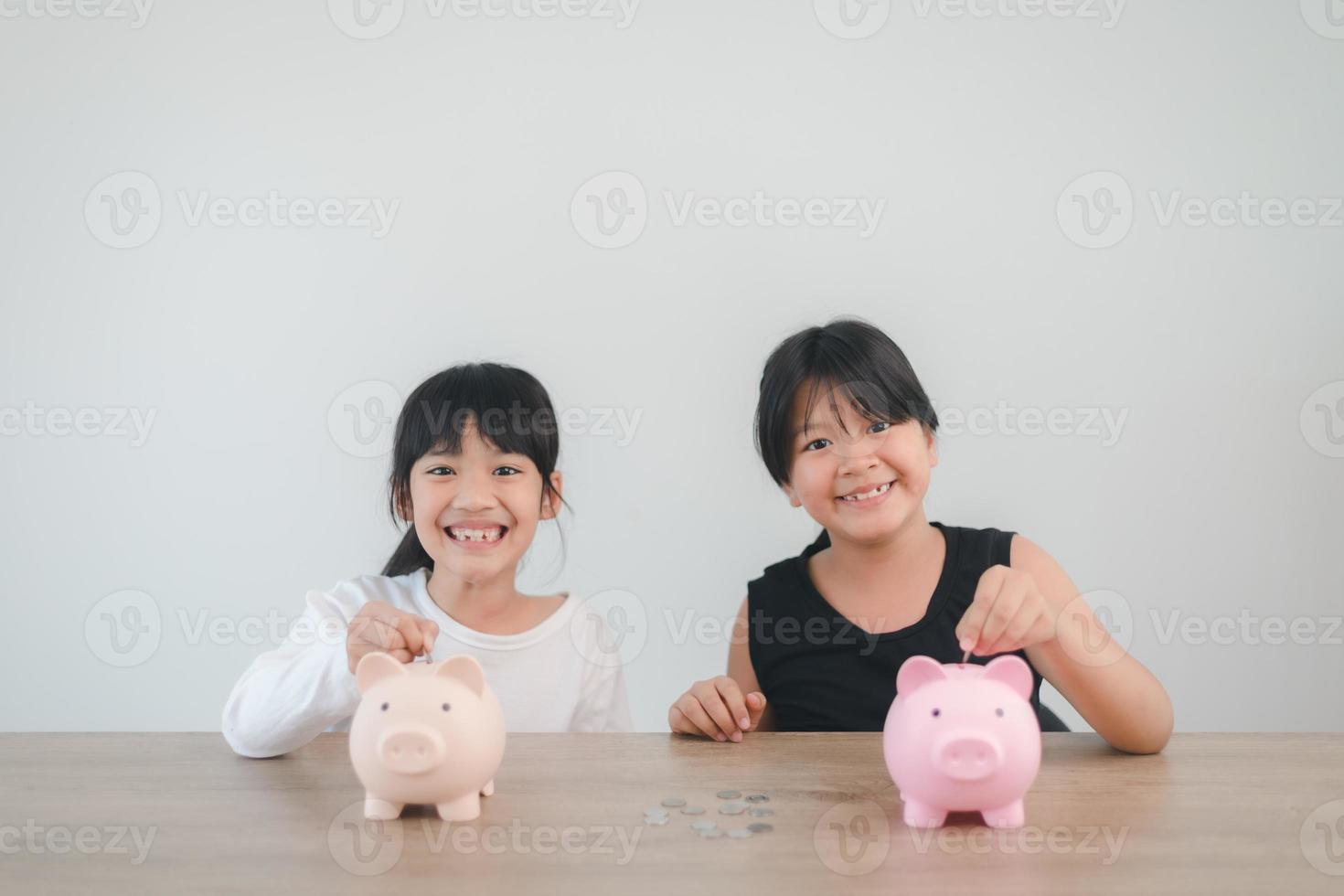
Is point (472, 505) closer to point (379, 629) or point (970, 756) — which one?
point (379, 629)

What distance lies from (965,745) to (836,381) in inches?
25.6

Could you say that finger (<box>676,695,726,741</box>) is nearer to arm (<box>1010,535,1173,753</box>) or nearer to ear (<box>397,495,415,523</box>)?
arm (<box>1010,535,1173,753</box>)

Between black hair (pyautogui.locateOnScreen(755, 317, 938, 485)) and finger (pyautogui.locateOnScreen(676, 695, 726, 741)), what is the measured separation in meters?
0.38

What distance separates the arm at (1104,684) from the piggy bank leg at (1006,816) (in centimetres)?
23

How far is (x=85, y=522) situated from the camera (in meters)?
2.43

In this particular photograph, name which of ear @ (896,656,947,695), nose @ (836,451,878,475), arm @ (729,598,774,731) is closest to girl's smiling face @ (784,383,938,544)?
nose @ (836,451,878,475)

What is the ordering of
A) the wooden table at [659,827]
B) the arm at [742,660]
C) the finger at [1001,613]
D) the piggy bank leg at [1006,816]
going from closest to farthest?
the wooden table at [659,827] < the piggy bank leg at [1006,816] < the finger at [1001,613] < the arm at [742,660]

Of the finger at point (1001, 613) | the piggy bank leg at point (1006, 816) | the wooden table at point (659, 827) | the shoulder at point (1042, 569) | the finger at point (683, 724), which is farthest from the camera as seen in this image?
the shoulder at point (1042, 569)

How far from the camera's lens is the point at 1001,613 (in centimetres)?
97

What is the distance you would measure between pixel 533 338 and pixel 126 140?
95cm

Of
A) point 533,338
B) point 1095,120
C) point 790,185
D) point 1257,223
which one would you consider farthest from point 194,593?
point 1257,223

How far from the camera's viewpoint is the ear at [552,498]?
5.15 ft

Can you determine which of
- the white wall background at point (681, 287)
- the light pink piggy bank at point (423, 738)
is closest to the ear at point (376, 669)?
the light pink piggy bank at point (423, 738)

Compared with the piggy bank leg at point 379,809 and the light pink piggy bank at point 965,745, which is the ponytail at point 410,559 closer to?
the piggy bank leg at point 379,809
